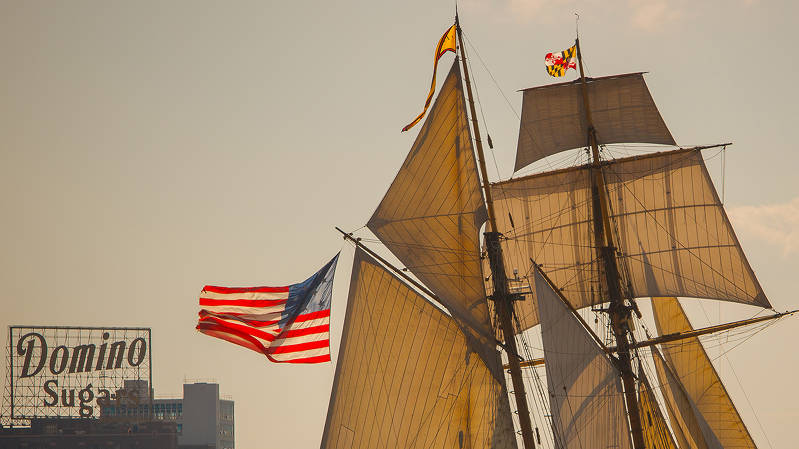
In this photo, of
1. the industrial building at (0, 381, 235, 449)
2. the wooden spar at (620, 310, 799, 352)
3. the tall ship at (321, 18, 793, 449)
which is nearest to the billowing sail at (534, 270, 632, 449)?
the tall ship at (321, 18, 793, 449)

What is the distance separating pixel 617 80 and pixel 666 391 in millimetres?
18212

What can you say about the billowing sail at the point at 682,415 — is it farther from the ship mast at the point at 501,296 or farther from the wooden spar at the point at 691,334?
the ship mast at the point at 501,296

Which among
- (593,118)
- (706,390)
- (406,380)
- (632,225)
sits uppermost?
(593,118)

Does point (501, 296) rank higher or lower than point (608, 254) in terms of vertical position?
lower

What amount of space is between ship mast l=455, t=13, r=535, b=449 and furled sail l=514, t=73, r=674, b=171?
14650 mm

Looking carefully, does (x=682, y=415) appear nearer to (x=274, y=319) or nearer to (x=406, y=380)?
(x=406, y=380)

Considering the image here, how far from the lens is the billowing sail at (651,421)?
67.4 meters

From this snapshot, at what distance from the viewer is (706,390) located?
73500 millimetres

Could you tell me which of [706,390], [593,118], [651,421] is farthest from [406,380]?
[706,390]

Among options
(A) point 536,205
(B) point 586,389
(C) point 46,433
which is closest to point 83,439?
(C) point 46,433

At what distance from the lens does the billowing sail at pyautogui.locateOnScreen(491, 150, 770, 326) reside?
233 ft

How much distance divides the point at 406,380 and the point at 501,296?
6.65m

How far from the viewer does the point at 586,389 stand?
59.3 meters

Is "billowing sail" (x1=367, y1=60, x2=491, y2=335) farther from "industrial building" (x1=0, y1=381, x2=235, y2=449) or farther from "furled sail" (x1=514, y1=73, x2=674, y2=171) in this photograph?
"industrial building" (x1=0, y1=381, x2=235, y2=449)
